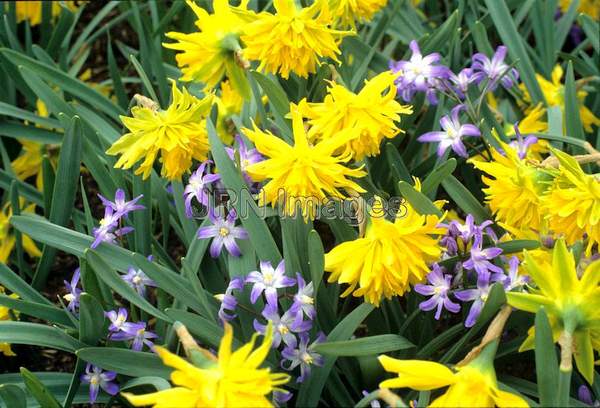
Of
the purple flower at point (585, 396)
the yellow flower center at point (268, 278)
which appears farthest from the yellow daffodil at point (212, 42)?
the purple flower at point (585, 396)

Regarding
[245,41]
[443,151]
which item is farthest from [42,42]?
[443,151]

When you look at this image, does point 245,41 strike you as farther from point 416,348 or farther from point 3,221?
point 3,221

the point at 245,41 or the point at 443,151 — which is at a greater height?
the point at 245,41

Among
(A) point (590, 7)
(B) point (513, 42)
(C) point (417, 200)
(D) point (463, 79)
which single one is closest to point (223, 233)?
(C) point (417, 200)

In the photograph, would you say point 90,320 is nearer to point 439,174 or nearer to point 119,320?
point 119,320

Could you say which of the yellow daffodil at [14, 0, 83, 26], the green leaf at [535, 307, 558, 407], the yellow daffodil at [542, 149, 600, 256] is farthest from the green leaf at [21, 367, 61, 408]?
the yellow daffodil at [14, 0, 83, 26]
